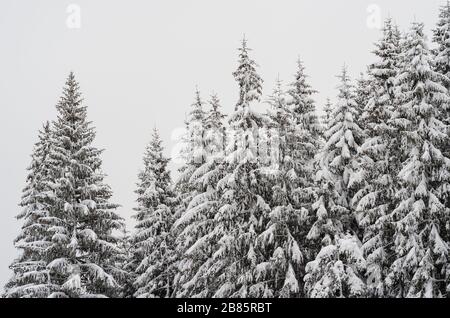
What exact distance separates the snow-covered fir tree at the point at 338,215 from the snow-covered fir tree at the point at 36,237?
46.6ft

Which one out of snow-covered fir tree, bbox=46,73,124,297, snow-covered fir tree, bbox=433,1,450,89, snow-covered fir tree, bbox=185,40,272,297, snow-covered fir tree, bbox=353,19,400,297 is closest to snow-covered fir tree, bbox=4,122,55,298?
snow-covered fir tree, bbox=46,73,124,297

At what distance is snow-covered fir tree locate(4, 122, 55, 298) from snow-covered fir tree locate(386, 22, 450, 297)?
18.1m

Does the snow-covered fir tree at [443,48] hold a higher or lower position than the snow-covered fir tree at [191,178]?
higher

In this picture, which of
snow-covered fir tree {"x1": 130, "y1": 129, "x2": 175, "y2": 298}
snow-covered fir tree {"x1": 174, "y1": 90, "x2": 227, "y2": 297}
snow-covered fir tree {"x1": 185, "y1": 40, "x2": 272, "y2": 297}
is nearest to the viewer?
snow-covered fir tree {"x1": 185, "y1": 40, "x2": 272, "y2": 297}

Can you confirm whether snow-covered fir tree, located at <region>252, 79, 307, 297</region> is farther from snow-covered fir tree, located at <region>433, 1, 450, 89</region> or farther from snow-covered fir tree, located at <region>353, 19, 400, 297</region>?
snow-covered fir tree, located at <region>433, 1, 450, 89</region>

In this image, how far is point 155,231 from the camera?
116 feet

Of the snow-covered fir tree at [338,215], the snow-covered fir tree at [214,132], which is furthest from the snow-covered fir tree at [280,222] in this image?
the snow-covered fir tree at [214,132]

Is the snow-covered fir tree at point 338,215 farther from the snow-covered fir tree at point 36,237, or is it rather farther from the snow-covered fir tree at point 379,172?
the snow-covered fir tree at point 36,237

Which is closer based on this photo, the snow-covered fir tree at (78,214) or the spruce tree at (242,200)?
the spruce tree at (242,200)

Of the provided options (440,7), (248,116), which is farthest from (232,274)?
(440,7)

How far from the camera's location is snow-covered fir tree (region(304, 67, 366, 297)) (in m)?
24.6

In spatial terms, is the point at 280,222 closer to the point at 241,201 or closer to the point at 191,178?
the point at 241,201

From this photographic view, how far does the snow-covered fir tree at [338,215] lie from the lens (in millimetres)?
24578
